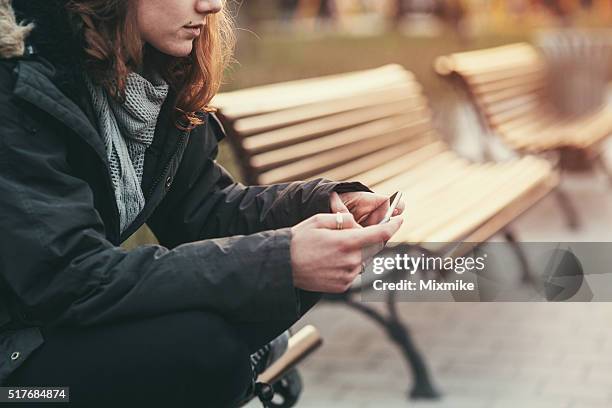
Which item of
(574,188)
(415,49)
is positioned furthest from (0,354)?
(415,49)

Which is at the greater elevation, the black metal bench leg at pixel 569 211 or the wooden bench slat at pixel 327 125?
the wooden bench slat at pixel 327 125

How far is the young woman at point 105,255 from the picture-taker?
81.4 inches

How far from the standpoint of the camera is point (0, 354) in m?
2.18

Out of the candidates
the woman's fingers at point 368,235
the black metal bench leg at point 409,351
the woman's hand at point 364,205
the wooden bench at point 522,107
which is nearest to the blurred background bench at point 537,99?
the wooden bench at point 522,107

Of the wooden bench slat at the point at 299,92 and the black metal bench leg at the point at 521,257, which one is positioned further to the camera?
the black metal bench leg at the point at 521,257

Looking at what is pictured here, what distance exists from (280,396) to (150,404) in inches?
39.9

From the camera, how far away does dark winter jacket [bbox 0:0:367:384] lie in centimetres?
205

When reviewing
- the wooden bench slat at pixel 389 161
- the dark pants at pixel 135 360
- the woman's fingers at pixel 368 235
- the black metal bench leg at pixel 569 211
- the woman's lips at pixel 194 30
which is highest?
the woman's lips at pixel 194 30

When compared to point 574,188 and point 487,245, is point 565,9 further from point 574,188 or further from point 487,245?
point 487,245

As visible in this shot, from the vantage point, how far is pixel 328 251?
2125 mm

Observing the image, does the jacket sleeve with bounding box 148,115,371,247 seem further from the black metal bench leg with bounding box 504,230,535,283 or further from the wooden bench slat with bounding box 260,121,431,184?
the black metal bench leg with bounding box 504,230,535,283

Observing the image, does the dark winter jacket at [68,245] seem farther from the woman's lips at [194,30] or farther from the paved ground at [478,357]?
the paved ground at [478,357]

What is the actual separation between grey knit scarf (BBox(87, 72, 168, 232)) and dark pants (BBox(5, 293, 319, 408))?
0.33 meters

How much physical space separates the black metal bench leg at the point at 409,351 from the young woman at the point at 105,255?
1698 millimetres
